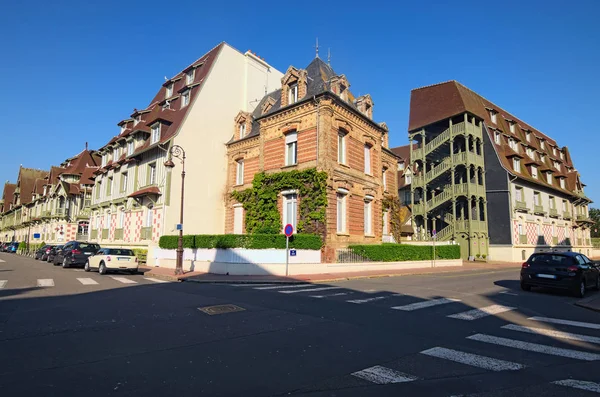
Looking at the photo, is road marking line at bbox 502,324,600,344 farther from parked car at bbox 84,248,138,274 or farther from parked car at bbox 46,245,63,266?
parked car at bbox 46,245,63,266

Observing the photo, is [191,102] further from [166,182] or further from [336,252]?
[336,252]

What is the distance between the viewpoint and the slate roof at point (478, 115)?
34.7 meters

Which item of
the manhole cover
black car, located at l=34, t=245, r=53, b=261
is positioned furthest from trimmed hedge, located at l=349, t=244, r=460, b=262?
black car, located at l=34, t=245, r=53, b=261

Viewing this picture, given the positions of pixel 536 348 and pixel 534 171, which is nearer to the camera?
pixel 536 348

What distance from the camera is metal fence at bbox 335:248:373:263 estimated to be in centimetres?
2045

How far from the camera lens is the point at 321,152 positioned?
21.2 meters

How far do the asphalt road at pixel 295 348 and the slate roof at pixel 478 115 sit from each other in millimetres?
28228

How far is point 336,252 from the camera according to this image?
20.8 meters

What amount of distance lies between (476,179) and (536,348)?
3056 cm

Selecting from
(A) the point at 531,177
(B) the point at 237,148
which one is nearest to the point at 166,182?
(B) the point at 237,148

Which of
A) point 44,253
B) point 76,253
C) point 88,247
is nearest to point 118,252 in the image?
point 76,253

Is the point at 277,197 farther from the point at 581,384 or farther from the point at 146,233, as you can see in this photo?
the point at 581,384

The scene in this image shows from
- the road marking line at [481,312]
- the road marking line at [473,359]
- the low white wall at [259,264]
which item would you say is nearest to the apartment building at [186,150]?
the low white wall at [259,264]

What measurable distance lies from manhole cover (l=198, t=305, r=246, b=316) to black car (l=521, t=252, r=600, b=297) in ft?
34.1
